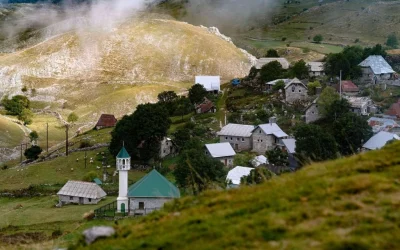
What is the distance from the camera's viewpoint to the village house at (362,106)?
2295 inches

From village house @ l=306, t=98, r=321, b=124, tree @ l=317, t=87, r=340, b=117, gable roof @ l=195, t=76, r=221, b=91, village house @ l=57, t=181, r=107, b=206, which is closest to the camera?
village house @ l=57, t=181, r=107, b=206

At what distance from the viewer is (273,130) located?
5509 cm

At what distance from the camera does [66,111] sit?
108 m

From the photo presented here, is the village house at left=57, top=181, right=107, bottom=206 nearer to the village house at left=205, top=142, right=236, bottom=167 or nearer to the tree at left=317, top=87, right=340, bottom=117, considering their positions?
the village house at left=205, top=142, right=236, bottom=167

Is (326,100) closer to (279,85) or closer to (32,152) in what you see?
(279,85)

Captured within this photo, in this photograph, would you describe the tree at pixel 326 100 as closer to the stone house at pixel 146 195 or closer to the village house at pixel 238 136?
the village house at pixel 238 136

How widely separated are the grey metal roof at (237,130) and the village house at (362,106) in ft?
40.9

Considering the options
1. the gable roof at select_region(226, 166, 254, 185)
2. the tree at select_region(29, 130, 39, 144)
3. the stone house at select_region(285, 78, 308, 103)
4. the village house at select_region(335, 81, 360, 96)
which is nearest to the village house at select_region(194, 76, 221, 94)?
the stone house at select_region(285, 78, 308, 103)

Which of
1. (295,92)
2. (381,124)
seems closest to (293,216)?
(381,124)

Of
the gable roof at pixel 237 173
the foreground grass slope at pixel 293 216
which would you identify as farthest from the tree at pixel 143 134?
the foreground grass slope at pixel 293 216

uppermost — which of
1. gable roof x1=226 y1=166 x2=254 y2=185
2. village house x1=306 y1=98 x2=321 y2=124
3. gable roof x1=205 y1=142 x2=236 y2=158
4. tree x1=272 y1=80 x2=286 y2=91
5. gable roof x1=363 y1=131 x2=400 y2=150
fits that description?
tree x1=272 y1=80 x2=286 y2=91

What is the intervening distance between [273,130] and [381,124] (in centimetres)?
1162

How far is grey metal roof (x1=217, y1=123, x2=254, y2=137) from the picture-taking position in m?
57.3

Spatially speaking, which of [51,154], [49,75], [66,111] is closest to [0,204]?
[51,154]
